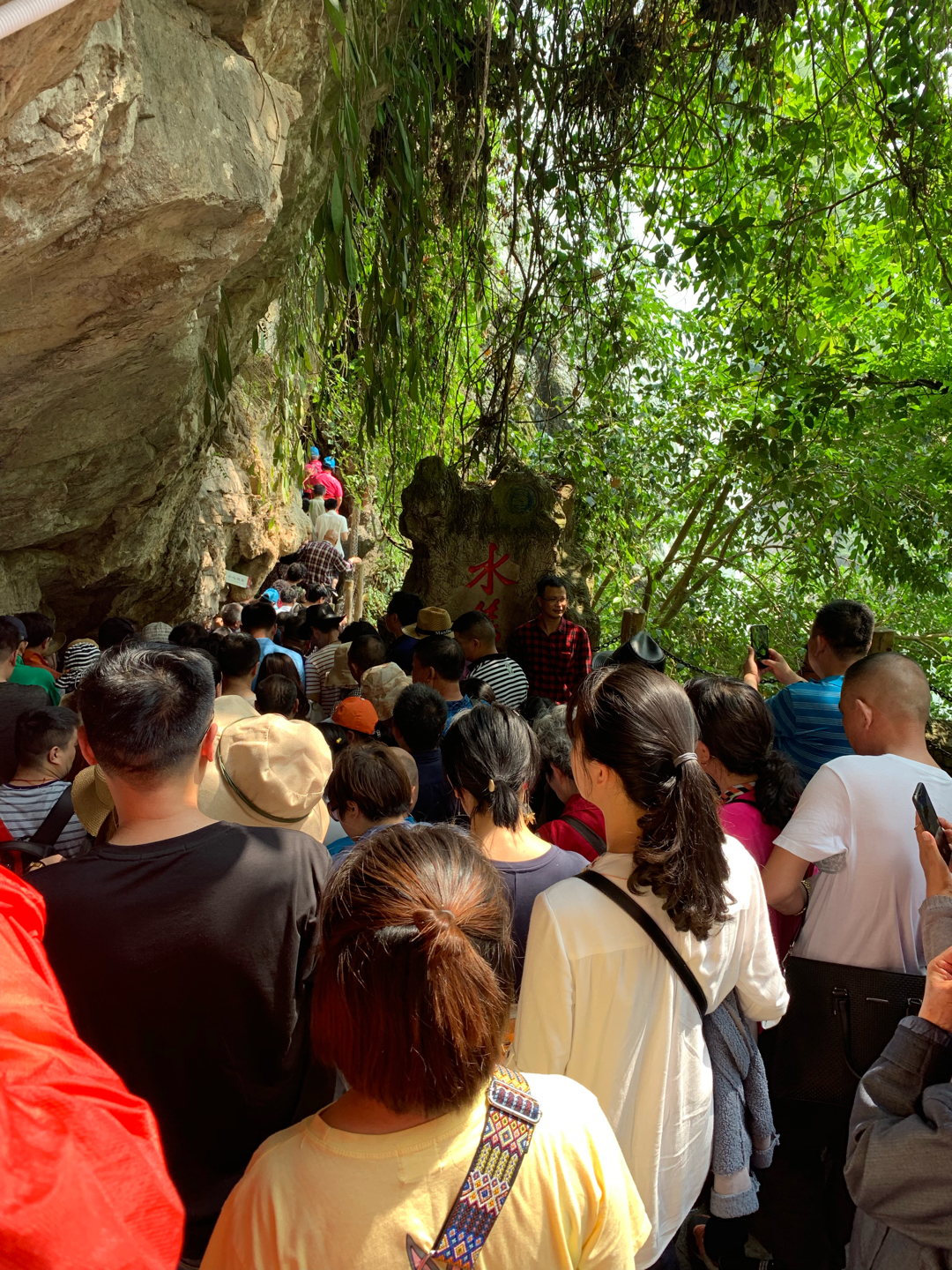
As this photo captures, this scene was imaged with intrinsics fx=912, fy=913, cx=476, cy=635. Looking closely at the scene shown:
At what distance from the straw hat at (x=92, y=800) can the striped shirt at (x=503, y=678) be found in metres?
2.41

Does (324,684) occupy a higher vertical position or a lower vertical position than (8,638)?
lower

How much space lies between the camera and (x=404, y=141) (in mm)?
4246

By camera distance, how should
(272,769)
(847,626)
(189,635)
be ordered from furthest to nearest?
1. (189,635)
2. (847,626)
3. (272,769)

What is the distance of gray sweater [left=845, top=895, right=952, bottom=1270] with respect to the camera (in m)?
1.45

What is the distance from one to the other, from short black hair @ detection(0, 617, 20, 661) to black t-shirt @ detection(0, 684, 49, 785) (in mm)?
503

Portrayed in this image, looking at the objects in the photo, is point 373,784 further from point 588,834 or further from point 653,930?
point 653,930

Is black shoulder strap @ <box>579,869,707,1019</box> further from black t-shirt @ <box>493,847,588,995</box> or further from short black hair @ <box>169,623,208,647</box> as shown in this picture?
short black hair @ <box>169,623,208,647</box>

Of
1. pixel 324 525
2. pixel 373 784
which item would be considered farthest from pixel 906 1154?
pixel 324 525

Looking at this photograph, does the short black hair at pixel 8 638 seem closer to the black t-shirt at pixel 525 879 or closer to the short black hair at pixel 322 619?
the short black hair at pixel 322 619

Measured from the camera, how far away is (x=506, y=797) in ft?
7.27

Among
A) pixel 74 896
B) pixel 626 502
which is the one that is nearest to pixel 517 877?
pixel 74 896

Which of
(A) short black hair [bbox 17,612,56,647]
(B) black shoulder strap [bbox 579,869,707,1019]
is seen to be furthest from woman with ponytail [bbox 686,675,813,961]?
(A) short black hair [bbox 17,612,56,647]

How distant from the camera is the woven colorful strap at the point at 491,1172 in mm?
1044

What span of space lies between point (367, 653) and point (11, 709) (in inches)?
69.0
